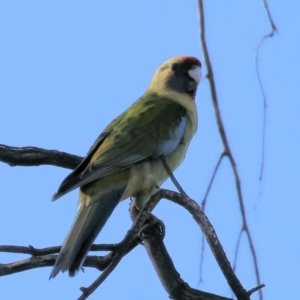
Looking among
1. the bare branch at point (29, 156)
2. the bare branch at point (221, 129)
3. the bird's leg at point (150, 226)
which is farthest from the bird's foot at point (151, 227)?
the bare branch at point (29, 156)

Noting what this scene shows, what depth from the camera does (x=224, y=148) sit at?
2801 mm

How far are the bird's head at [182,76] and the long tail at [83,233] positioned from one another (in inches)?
47.9

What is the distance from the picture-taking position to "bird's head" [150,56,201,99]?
4699 mm

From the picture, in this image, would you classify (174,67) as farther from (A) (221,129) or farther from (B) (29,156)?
(A) (221,129)

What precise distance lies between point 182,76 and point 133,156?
41.2 inches

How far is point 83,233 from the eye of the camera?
3.23m

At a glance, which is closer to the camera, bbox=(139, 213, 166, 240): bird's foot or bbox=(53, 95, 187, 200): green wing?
bbox=(139, 213, 166, 240): bird's foot

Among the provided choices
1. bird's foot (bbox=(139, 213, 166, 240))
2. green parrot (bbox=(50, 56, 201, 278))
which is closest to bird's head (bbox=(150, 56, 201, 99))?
green parrot (bbox=(50, 56, 201, 278))

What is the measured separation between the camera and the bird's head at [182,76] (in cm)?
470

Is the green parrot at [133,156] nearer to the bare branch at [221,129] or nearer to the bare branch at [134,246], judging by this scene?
the bare branch at [134,246]

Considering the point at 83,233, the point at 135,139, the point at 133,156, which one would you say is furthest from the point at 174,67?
the point at 83,233

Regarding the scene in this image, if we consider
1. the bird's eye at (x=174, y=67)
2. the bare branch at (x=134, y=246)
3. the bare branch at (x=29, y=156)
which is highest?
the bird's eye at (x=174, y=67)

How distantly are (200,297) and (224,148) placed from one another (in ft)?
2.03

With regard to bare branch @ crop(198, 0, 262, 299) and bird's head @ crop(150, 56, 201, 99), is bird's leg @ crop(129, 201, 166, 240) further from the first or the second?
bird's head @ crop(150, 56, 201, 99)
